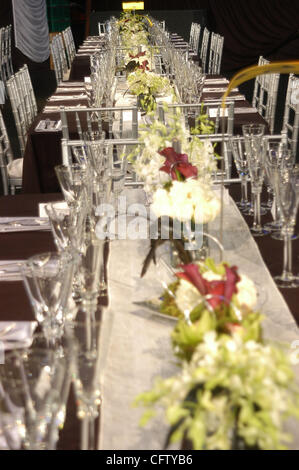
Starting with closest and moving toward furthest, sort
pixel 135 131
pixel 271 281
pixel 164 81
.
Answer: pixel 271 281 < pixel 135 131 < pixel 164 81

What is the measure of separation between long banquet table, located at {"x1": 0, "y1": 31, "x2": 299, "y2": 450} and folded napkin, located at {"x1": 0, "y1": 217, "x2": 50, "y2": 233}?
3 cm

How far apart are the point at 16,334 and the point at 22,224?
2.71 ft

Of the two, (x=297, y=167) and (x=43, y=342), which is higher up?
(x=297, y=167)

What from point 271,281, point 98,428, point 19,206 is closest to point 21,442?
point 98,428

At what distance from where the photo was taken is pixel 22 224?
93.7 inches

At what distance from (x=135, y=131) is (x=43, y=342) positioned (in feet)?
5.27

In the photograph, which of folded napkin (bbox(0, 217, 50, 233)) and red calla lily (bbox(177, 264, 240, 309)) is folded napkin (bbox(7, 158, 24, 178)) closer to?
folded napkin (bbox(0, 217, 50, 233))

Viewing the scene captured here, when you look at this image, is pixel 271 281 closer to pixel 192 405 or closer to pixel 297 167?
pixel 297 167

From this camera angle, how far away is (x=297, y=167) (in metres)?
2.12

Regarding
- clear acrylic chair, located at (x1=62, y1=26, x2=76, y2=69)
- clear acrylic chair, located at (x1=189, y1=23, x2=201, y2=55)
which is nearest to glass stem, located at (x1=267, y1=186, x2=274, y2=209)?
clear acrylic chair, located at (x1=62, y1=26, x2=76, y2=69)

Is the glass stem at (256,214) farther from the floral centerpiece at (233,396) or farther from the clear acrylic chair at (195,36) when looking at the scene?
the clear acrylic chair at (195,36)

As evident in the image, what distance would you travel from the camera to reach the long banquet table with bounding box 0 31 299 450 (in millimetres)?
1253
